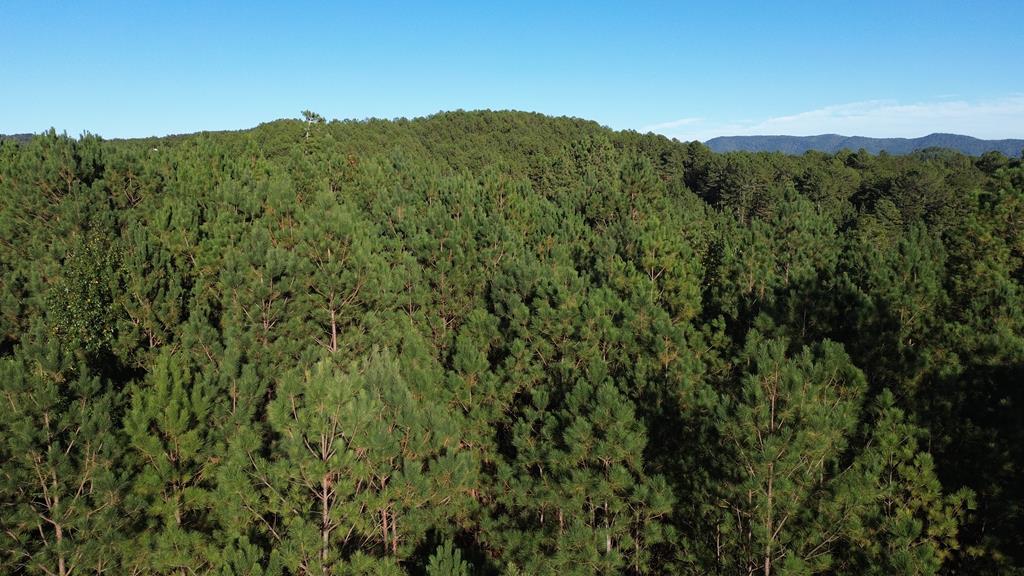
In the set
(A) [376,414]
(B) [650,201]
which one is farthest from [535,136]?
(A) [376,414]

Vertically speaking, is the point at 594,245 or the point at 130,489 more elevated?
the point at 594,245

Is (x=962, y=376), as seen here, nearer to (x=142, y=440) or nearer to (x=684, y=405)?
(x=684, y=405)

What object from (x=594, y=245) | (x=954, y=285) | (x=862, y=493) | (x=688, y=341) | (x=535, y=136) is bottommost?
(x=862, y=493)

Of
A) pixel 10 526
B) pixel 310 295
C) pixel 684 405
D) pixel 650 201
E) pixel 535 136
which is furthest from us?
pixel 535 136

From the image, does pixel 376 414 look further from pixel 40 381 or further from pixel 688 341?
pixel 688 341

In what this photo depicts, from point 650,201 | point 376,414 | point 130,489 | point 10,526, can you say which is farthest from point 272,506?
point 650,201

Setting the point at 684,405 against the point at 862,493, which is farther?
the point at 684,405

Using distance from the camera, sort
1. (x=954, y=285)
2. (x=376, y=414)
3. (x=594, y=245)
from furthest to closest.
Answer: (x=594, y=245) < (x=954, y=285) < (x=376, y=414)
